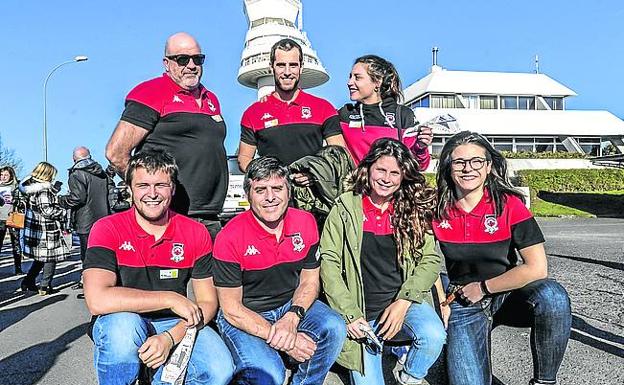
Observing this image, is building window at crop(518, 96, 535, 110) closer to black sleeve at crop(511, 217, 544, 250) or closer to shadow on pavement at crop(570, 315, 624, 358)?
shadow on pavement at crop(570, 315, 624, 358)

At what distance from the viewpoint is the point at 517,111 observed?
4450 cm

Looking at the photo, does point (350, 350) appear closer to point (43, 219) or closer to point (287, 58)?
point (287, 58)

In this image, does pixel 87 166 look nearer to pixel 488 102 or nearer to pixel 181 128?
pixel 181 128

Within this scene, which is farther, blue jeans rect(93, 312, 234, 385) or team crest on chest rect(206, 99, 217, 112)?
team crest on chest rect(206, 99, 217, 112)

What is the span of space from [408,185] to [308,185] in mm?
706

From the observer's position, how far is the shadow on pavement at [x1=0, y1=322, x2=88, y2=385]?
4758mm

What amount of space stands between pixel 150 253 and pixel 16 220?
7424 mm

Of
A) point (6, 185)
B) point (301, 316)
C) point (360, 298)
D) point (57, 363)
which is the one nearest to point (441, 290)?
point (360, 298)

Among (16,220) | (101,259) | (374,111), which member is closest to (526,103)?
(16,220)

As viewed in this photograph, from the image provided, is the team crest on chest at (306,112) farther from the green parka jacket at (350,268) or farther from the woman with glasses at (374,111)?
the green parka jacket at (350,268)

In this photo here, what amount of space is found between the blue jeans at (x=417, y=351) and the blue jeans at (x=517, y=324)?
155 mm

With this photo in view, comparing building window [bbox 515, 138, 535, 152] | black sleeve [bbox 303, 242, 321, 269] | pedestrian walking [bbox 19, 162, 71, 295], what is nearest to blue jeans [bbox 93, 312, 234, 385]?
black sleeve [bbox 303, 242, 321, 269]

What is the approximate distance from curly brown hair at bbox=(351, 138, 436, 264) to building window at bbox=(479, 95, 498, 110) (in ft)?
145

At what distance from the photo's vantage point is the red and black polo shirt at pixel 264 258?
366 centimetres
